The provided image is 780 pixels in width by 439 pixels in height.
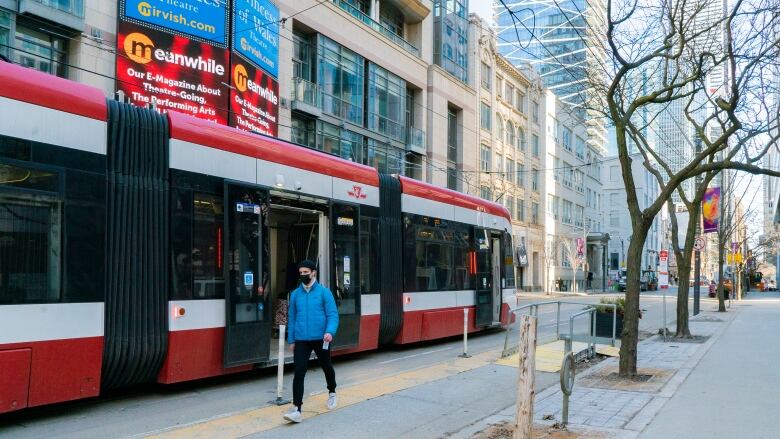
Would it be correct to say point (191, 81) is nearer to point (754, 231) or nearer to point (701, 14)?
point (701, 14)

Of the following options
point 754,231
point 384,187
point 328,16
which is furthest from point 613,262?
point 384,187

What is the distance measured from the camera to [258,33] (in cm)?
2238

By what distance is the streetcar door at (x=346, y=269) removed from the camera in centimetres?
1122

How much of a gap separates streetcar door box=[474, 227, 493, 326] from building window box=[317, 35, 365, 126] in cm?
1426

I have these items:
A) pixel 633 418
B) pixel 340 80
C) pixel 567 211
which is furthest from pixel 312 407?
pixel 567 211

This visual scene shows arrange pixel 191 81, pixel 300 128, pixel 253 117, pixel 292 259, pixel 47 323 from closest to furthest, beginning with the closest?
pixel 47 323 → pixel 292 259 → pixel 191 81 → pixel 253 117 → pixel 300 128

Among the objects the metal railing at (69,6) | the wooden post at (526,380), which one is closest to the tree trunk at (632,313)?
the wooden post at (526,380)

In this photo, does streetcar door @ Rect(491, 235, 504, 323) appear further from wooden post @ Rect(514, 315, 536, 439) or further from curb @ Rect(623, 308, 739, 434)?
wooden post @ Rect(514, 315, 536, 439)

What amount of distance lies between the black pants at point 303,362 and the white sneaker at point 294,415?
0.23 ft

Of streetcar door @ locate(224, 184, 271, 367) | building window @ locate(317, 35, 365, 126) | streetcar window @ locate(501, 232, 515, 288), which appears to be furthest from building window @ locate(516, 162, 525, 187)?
streetcar door @ locate(224, 184, 271, 367)

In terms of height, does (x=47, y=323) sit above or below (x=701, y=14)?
below

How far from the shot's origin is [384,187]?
12.9 m

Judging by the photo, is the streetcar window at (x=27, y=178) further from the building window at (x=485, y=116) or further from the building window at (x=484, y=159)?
the building window at (x=485, y=116)

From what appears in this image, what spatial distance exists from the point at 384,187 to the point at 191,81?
32.1 feet
